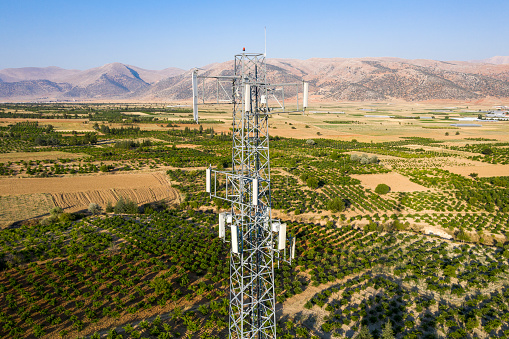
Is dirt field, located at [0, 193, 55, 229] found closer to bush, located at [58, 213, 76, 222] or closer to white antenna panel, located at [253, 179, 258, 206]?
bush, located at [58, 213, 76, 222]

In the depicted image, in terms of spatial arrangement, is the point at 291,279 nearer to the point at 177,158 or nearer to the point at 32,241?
the point at 32,241

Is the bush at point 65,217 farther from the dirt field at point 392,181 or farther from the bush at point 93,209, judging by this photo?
the dirt field at point 392,181

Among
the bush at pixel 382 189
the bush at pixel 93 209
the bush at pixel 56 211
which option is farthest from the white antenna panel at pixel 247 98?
the bush at pixel 382 189

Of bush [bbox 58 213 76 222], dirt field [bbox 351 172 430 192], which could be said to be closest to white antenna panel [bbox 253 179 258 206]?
bush [bbox 58 213 76 222]

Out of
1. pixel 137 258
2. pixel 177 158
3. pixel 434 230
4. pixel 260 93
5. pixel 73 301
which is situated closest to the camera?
pixel 260 93

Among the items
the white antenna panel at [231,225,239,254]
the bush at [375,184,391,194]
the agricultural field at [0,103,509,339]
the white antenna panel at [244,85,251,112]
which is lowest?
the agricultural field at [0,103,509,339]

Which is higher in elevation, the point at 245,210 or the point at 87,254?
the point at 245,210

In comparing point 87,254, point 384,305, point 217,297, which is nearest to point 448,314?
point 384,305

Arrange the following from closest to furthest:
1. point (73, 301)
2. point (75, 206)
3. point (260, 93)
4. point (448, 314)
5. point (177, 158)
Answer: point (260, 93) → point (448, 314) → point (73, 301) → point (75, 206) → point (177, 158)
